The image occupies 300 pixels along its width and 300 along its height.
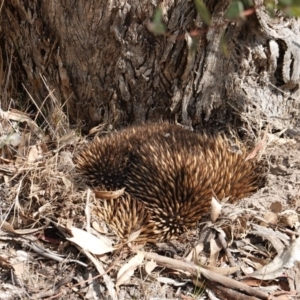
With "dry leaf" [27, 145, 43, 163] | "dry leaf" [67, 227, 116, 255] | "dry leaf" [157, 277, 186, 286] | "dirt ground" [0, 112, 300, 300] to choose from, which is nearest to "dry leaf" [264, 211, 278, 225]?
"dirt ground" [0, 112, 300, 300]

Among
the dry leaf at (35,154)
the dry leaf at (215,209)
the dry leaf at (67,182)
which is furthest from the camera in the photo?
the dry leaf at (35,154)

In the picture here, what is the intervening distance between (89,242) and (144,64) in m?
1.01

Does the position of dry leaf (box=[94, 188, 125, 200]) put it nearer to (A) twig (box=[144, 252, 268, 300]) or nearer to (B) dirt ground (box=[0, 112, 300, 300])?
(B) dirt ground (box=[0, 112, 300, 300])

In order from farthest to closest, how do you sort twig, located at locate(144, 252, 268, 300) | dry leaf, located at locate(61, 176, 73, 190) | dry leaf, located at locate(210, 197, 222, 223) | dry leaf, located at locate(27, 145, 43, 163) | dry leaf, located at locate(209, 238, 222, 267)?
1. dry leaf, located at locate(27, 145, 43, 163)
2. dry leaf, located at locate(61, 176, 73, 190)
3. dry leaf, located at locate(210, 197, 222, 223)
4. dry leaf, located at locate(209, 238, 222, 267)
5. twig, located at locate(144, 252, 268, 300)

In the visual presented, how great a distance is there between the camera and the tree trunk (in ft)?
8.64

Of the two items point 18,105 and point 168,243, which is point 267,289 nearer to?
point 168,243

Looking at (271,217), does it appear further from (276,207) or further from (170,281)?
(170,281)

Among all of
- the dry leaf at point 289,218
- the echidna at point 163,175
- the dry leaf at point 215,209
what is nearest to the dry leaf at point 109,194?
A: the echidna at point 163,175

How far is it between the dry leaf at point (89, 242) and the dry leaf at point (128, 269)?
0.10 metres

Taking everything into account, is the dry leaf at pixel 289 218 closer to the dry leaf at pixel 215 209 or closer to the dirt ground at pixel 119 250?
the dirt ground at pixel 119 250

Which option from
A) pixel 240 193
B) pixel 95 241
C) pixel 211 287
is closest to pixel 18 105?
pixel 95 241

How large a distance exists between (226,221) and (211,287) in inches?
12.5

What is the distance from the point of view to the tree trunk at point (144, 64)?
2.63m

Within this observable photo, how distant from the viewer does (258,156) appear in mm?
2771
